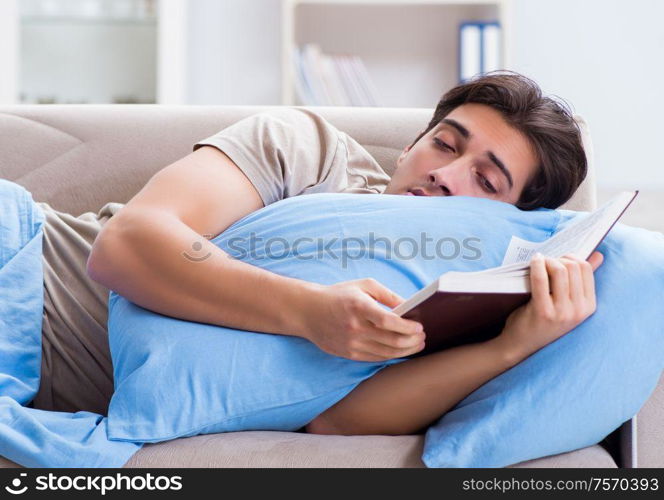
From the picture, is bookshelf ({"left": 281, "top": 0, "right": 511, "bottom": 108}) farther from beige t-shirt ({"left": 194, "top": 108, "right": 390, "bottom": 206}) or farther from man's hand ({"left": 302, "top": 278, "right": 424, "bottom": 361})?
man's hand ({"left": 302, "top": 278, "right": 424, "bottom": 361})

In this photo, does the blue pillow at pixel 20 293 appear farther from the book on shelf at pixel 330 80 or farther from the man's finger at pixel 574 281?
the book on shelf at pixel 330 80

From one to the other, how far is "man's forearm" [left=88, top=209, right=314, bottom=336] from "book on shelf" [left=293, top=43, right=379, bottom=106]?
1.75 meters

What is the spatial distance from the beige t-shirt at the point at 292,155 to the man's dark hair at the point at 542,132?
0.71 ft

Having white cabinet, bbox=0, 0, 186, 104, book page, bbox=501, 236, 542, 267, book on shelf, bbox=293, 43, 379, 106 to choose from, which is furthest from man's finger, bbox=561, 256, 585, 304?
white cabinet, bbox=0, 0, 186, 104

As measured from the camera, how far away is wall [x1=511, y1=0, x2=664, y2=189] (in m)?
2.75

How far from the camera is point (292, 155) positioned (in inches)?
44.8

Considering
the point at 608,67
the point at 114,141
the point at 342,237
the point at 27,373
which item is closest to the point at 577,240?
the point at 342,237

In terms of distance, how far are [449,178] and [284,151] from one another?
0.77 ft

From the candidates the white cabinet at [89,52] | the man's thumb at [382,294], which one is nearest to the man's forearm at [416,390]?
the man's thumb at [382,294]

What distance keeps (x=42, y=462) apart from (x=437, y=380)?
1.41 feet

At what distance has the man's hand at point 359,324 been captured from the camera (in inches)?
32.4

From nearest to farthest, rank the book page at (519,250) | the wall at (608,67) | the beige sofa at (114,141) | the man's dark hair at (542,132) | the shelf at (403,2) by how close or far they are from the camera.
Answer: the book page at (519,250)
the man's dark hair at (542,132)
the beige sofa at (114,141)
the shelf at (403,2)
the wall at (608,67)

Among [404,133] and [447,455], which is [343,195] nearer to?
[447,455]

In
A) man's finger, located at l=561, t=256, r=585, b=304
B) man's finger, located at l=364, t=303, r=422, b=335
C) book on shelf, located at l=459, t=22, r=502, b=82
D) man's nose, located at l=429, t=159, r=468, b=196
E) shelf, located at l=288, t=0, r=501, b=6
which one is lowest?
man's finger, located at l=364, t=303, r=422, b=335
